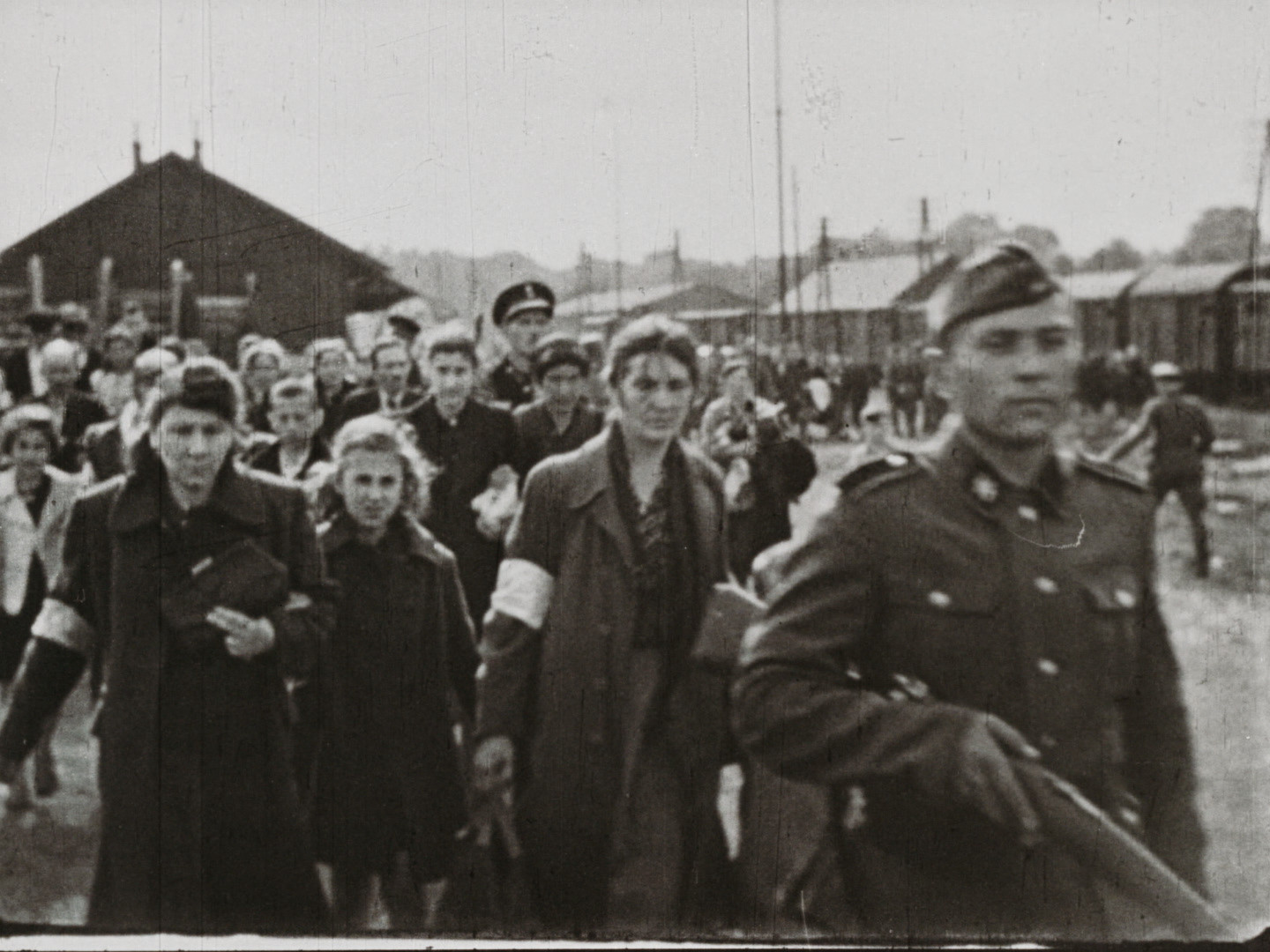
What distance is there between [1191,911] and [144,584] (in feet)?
9.86

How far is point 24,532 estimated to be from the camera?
15.7 feet

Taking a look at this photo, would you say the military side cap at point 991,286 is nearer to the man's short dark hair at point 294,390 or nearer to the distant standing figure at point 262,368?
the man's short dark hair at point 294,390

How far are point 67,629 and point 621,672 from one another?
160 cm

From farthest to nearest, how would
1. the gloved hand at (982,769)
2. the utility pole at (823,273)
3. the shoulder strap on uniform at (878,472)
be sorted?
the utility pole at (823,273)
the shoulder strap on uniform at (878,472)
the gloved hand at (982,769)

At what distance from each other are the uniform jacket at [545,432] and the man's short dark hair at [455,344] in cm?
22

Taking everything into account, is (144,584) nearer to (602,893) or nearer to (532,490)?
(532,490)

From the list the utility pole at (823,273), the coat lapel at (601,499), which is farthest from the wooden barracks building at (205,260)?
the utility pole at (823,273)

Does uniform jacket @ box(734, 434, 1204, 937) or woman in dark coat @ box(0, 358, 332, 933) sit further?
woman in dark coat @ box(0, 358, 332, 933)

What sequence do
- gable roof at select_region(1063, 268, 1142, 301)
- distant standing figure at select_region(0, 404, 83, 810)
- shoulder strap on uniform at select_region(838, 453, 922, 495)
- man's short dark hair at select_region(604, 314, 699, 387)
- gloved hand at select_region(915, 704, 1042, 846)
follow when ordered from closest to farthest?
1. gloved hand at select_region(915, 704, 1042, 846)
2. shoulder strap on uniform at select_region(838, 453, 922, 495)
3. gable roof at select_region(1063, 268, 1142, 301)
4. man's short dark hair at select_region(604, 314, 699, 387)
5. distant standing figure at select_region(0, 404, 83, 810)

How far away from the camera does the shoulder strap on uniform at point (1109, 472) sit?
3.90 meters

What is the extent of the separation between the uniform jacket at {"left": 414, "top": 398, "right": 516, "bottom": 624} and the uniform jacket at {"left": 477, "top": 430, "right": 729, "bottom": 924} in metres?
0.11

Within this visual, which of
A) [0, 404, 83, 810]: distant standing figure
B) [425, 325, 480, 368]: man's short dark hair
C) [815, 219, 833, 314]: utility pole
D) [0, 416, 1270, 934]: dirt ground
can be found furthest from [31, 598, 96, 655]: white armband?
[815, 219, 833, 314]: utility pole

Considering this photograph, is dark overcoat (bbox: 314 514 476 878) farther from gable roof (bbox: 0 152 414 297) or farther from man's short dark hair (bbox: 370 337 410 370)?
gable roof (bbox: 0 152 414 297)

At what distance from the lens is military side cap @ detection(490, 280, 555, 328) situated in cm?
441
